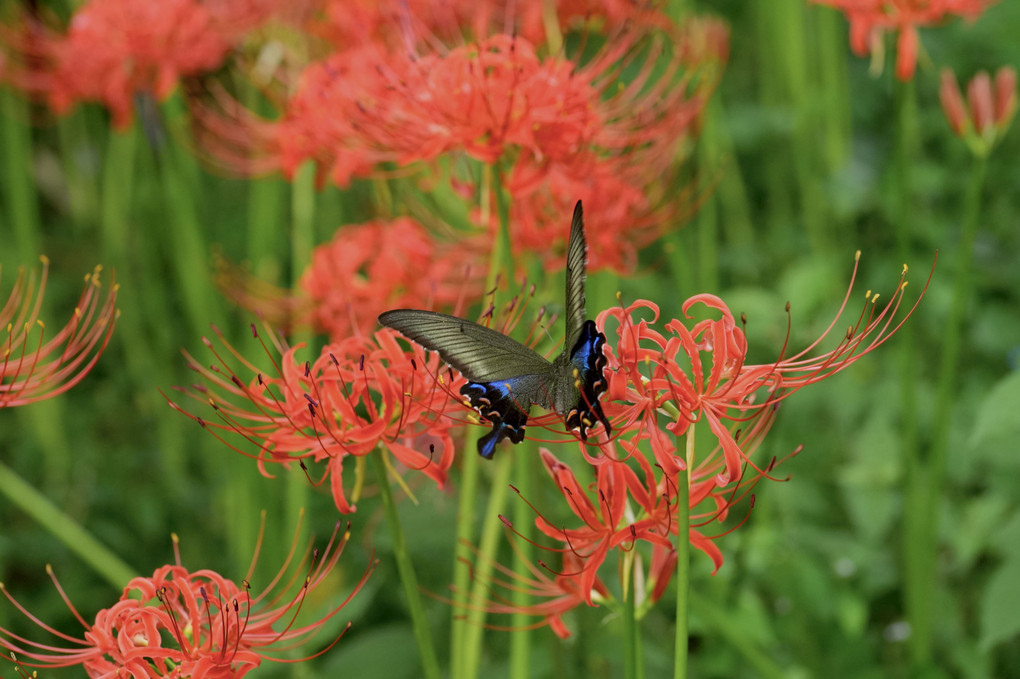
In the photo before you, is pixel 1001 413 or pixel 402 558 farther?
pixel 1001 413

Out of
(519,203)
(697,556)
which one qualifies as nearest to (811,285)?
(697,556)

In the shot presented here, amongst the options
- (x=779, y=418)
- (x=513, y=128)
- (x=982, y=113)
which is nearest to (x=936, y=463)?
(x=779, y=418)

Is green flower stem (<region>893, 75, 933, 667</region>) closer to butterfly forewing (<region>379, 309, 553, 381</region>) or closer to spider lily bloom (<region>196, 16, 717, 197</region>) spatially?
spider lily bloom (<region>196, 16, 717, 197</region>)

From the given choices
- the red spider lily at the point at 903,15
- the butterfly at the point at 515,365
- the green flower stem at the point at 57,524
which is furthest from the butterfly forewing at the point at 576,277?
the red spider lily at the point at 903,15

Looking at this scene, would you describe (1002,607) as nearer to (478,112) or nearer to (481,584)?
(481,584)

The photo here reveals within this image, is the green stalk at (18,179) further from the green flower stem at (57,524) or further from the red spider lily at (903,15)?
the red spider lily at (903,15)
